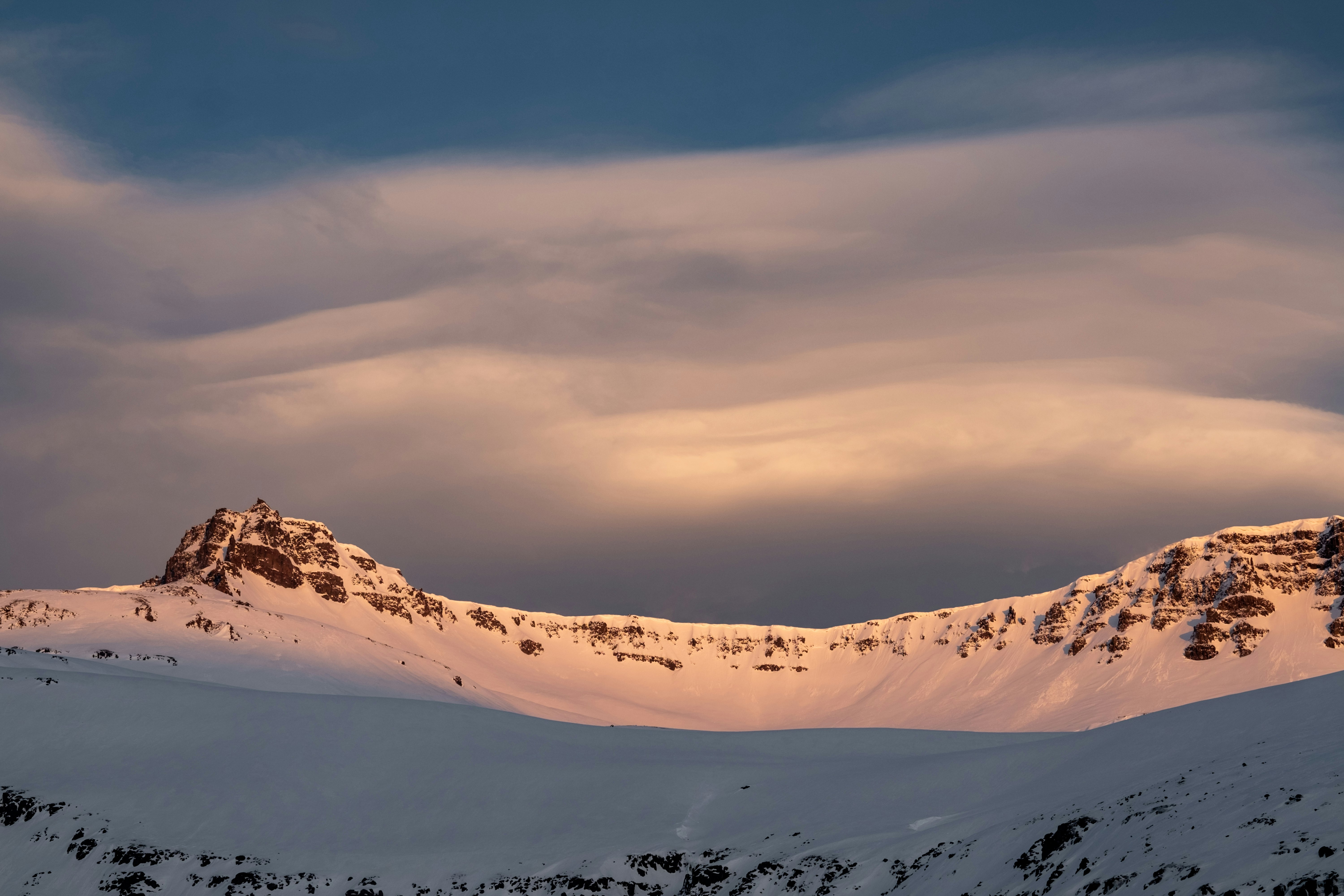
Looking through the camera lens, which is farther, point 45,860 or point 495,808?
point 495,808

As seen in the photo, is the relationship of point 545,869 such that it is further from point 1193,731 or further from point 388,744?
point 1193,731

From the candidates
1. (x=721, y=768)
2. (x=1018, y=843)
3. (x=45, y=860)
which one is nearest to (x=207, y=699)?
(x=45, y=860)

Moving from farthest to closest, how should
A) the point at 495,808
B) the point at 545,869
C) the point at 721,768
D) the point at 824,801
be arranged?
the point at 721,768, the point at 495,808, the point at 824,801, the point at 545,869

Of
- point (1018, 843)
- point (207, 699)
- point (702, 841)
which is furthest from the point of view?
point (207, 699)

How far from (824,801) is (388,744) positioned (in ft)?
110

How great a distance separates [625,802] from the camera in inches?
3009

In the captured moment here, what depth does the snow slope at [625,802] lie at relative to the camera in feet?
145

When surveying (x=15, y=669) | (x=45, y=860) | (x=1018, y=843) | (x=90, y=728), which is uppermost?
(x=15, y=669)

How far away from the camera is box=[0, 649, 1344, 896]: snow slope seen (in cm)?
4412

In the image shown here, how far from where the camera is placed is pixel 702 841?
218 ft

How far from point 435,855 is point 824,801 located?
2218 cm

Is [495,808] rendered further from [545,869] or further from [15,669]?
[15,669]

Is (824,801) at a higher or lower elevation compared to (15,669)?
lower

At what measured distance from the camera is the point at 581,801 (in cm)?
7681
